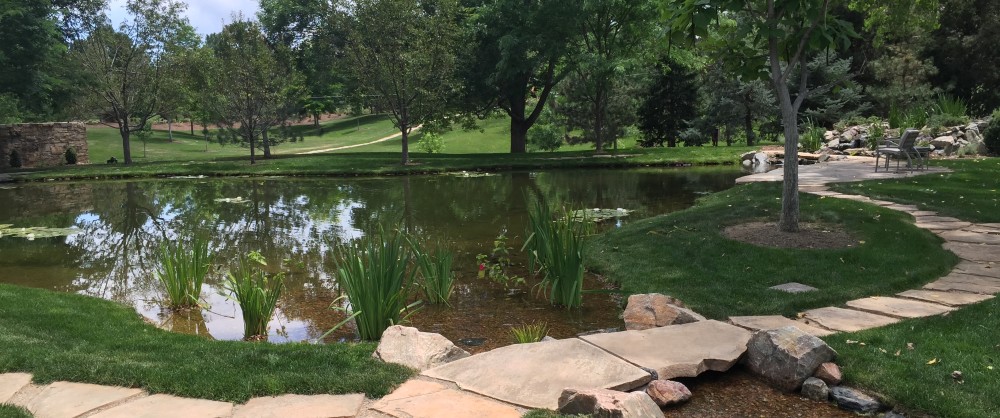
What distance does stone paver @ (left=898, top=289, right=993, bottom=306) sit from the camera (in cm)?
466

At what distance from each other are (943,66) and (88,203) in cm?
2612

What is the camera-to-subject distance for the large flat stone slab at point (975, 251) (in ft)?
19.6

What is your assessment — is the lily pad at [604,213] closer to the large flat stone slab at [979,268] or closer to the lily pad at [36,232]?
the large flat stone slab at [979,268]

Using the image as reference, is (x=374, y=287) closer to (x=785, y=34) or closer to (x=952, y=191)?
(x=785, y=34)

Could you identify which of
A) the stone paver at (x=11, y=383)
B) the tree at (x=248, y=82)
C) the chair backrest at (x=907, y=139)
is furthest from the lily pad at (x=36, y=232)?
the tree at (x=248, y=82)

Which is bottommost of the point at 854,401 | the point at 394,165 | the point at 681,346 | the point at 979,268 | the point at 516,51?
the point at 854,401

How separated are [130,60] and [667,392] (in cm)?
2705

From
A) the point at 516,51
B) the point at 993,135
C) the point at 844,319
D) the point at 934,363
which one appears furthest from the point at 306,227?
the point at 993,135

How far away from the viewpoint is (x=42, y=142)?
26.8m

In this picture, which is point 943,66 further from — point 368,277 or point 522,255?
point 368,277

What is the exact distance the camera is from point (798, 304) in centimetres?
Answer: 487

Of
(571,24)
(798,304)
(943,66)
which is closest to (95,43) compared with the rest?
(571,24)

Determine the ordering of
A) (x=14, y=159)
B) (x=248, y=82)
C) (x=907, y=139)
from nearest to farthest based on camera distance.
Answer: (x=907, y=139) → (x=248, y=82) → (x=14, y=159)

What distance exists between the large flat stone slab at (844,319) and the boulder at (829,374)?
0.82 meters
